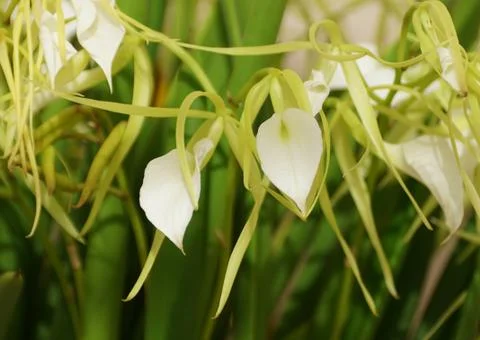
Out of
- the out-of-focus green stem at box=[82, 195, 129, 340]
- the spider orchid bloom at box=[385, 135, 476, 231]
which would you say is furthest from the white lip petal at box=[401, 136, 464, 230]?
the out-of-focus green stem at box=[82, 195, 129, 340]

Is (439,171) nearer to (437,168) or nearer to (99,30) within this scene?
(437,168)

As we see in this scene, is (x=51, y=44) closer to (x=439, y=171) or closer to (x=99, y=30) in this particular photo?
(x=99, y=30)

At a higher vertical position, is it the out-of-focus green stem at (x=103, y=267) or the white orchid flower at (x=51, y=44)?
the white orchid flower at (x=51, y=44)

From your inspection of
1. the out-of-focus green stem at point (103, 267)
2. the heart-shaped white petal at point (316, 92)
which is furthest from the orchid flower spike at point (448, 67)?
the out-of-focus green stem at point (103, 267)

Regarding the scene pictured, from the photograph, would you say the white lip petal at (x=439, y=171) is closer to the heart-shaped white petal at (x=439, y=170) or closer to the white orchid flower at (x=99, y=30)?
the heart-shaped white petal at (x=439, y=170)

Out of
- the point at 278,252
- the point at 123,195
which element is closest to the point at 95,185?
the point at 123,195

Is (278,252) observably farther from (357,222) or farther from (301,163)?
(301,163)

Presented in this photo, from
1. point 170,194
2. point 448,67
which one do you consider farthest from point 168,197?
point 448,67
